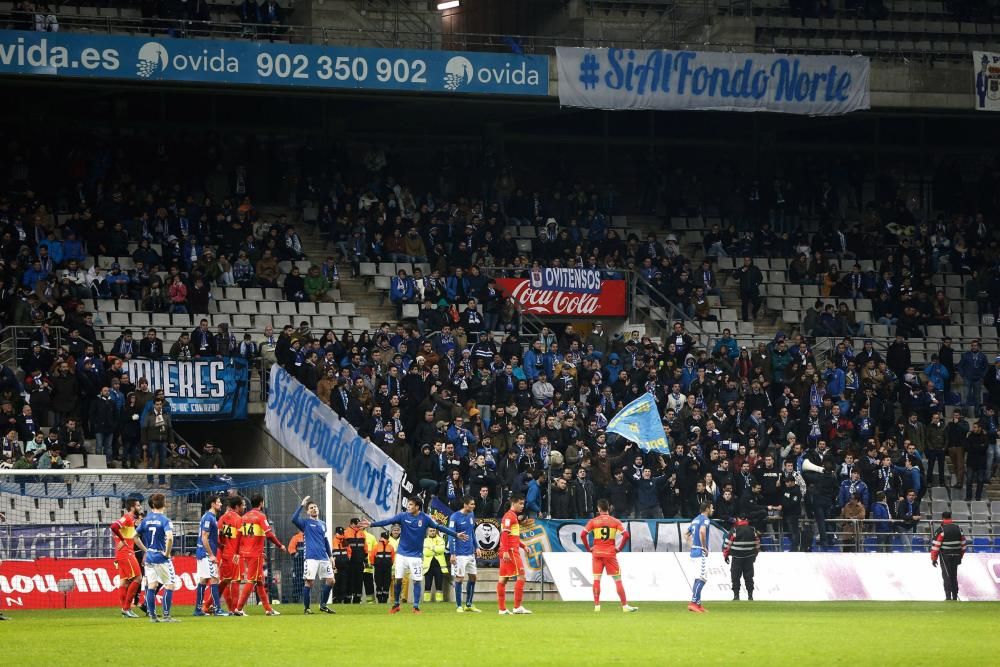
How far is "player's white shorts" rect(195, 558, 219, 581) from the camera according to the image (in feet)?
79.2

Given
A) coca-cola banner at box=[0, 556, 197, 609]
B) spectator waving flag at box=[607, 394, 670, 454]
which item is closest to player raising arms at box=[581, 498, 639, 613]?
spectator waving flag at box=[607, 394, 670, 454]

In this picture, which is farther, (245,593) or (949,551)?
(949,551)

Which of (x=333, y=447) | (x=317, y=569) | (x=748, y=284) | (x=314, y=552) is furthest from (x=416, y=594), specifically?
(x=748, y=284)

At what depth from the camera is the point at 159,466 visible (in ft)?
102

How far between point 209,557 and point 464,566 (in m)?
3.90

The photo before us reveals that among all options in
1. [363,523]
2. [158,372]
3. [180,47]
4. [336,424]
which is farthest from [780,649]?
[180,47]

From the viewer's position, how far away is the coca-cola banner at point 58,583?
27375 mm

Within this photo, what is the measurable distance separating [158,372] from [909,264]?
19.2 metres

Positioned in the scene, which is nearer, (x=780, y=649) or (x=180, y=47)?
(x=780, y=649)

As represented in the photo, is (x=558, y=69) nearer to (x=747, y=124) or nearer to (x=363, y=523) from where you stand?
(x=747, y=124)

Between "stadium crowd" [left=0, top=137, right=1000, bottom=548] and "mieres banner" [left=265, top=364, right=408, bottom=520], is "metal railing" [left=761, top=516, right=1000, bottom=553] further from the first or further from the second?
"mieres banner" [left=265, top=364, right=408, bottom=520]

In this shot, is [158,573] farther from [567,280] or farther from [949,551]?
[567,280]

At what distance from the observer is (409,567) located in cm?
2545

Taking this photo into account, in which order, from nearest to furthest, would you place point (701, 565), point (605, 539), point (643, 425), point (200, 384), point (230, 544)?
1. point (230, 544)
2. point (605, 539)
3. point (701, 565)
4. point (643, 425)
5. point (200, 384)
